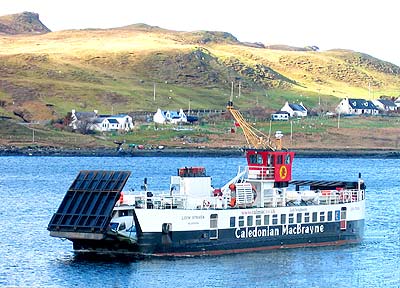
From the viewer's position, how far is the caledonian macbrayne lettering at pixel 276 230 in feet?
188

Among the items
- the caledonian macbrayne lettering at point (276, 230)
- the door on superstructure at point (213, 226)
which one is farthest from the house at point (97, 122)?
the door on superstructure at point (213, 226)

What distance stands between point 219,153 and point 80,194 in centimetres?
11544

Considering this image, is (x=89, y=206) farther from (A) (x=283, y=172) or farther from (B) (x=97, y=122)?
(B) (x=97, y=122)

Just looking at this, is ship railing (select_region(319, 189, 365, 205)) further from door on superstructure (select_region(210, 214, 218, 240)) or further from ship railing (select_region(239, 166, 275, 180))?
door on superstructure (select_region(210, 214, 218, 240))

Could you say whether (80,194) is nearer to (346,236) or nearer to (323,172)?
(346,236)

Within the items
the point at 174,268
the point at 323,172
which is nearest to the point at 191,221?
the point at 174,268

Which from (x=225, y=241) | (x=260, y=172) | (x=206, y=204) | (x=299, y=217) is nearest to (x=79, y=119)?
(x=260, y=172)

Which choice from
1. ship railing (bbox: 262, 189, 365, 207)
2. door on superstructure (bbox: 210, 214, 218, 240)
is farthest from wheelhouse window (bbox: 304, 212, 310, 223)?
door on superstructure (bbox: 210, 214, 218, 240)

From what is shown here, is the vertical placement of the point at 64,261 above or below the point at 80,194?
below

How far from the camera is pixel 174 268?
173 feet

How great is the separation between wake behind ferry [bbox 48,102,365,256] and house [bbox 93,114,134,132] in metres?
122

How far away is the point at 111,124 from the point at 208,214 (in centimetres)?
13017

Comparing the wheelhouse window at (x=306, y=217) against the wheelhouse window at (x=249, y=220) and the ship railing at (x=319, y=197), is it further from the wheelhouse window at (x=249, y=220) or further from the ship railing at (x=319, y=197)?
the wheelhouse window at (x=249, y=220)

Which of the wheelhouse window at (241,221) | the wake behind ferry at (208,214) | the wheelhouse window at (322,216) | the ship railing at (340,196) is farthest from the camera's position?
the ship railing at (340,196)
